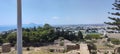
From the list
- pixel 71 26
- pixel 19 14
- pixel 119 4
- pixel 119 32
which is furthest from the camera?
pixel 71 26

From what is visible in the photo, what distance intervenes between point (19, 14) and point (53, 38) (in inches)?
870

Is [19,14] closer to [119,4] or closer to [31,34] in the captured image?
[119,4]

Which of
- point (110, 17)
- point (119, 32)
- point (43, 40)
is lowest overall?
point (43, 40)

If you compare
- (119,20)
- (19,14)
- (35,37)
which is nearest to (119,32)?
(119,20)

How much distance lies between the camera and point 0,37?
2216 centimetres

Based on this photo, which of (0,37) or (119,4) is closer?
(119,4)

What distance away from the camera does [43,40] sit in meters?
24.3

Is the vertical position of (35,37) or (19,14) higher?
(19,14)

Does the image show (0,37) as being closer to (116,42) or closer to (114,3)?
(116,42)

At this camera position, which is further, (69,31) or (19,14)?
(69,31)

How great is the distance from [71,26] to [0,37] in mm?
7921

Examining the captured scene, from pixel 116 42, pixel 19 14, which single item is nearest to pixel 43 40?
pixel 116 42

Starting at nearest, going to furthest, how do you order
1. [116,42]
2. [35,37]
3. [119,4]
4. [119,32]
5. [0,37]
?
[119,4]
[119,32]
[116,42]
[0,37]
[35,37]

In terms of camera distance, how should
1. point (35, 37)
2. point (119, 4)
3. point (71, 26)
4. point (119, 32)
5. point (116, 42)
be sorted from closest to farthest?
point (119, 4) < point (119, 32) < point (116, 42) < point (35, 37) < point (71, 26)
